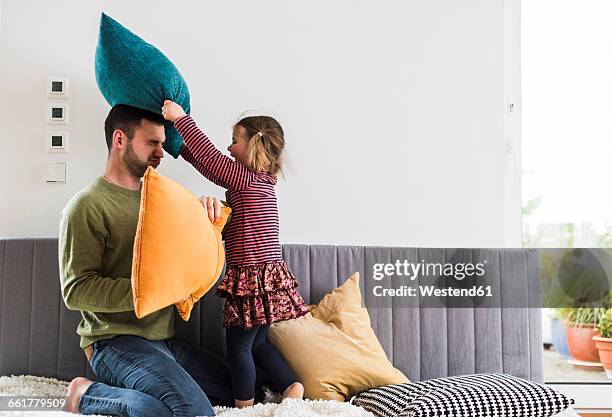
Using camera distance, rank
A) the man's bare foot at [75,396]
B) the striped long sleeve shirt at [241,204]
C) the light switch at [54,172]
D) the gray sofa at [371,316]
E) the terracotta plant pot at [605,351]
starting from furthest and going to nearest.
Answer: the terracotta plant pot at [605,351], the light switch at [54,172], the gray sofa at [371,316], the striped long sleeve shirt at [241,204], the man's bare foot at [75,396]

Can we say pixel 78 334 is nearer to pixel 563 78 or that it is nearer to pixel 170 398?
pixel 170 398

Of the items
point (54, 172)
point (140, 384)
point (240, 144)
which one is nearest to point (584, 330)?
point (240, 144)

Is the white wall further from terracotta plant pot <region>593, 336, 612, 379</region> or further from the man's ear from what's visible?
terracotta plant pot <region>593, 336, 612, 379</region>

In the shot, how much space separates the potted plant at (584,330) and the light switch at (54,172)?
6.55 feet

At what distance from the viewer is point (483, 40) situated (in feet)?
8.20

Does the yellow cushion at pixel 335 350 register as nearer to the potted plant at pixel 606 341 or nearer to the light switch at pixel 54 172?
the light switch at pixel 54 172

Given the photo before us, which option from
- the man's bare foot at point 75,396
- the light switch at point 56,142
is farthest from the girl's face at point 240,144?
the man's bare foot at point 75,396

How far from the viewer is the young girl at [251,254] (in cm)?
193

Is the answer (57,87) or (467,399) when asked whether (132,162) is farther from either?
(467,399)

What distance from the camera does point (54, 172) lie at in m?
2.28

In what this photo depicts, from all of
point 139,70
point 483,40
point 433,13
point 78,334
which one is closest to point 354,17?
point 433,13

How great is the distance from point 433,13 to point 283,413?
5.20 ft

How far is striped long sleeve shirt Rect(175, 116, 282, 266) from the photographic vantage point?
6.48ft

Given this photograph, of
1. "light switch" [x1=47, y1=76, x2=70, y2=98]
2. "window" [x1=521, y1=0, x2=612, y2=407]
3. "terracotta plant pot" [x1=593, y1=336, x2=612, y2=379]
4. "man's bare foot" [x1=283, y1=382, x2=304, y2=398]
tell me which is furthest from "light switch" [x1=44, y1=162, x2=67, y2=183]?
"terracotta plant pot" [x1=593, y1=336, x2=612, y2=379]
